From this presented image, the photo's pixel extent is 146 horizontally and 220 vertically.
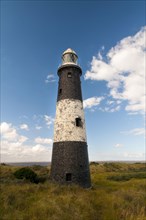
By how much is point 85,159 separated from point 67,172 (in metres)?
1.92

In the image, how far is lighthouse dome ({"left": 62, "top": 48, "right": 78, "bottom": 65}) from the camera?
19125 mm

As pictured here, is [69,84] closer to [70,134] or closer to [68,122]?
[68,122]

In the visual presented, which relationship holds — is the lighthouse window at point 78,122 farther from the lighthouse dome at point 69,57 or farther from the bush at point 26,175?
the bush at point 26,175

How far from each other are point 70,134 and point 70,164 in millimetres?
2336

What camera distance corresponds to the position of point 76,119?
56.7ft

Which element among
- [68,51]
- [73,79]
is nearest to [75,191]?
[73,79]

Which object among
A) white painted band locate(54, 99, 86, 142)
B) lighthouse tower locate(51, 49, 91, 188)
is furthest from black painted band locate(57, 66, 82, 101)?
white painted band locate(54, 99, 86, 142)

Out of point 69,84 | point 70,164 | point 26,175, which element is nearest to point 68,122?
point 70,164

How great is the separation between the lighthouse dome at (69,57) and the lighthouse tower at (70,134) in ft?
0.38

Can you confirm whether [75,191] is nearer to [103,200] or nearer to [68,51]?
[103,200]

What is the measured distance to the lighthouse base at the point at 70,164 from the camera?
15555mm

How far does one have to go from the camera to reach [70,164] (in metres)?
15.7

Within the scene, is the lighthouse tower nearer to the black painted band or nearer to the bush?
the black painted band

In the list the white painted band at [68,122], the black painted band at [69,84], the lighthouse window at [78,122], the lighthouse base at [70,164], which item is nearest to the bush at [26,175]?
the lighthouse base at [70,164]
